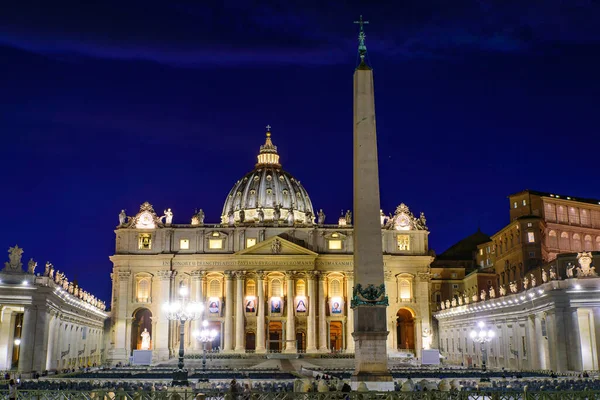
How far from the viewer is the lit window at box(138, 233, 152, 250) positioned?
9662cm

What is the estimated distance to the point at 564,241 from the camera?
84.1m

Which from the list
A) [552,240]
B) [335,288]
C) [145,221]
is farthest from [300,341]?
[552,240]

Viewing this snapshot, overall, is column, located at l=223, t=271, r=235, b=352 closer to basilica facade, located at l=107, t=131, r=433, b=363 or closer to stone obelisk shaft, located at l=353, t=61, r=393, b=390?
basilica facade, located at l=107, t=131, r=433, b=363

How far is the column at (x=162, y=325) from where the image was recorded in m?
90.8

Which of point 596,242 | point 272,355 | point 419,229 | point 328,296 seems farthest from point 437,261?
point 272,355

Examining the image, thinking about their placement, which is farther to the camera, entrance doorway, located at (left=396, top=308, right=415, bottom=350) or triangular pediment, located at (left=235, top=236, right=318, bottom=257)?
entrance doorway, located at (left=396, top=308, right=415, bottom=350)

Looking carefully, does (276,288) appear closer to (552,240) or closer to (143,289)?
(143,289)

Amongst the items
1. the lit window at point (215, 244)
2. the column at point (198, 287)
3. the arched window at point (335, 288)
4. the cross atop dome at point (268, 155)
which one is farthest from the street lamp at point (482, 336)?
the cross atop dome at point (268, 155)

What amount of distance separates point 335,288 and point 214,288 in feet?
51.5

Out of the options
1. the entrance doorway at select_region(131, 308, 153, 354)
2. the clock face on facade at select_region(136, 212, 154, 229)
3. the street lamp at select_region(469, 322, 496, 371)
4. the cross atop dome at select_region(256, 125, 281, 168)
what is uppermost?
the cross atop dome at select_region(256, 125, 281, 168)

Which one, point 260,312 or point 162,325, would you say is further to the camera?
point 260,312

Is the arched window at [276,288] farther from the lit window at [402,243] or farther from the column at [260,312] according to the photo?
the lit window at [402,243]


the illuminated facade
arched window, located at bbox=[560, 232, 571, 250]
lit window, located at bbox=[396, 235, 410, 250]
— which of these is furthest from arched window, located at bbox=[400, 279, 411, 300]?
the illuminated facade

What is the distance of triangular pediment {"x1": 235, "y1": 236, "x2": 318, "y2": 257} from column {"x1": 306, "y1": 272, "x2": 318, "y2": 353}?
315cm
